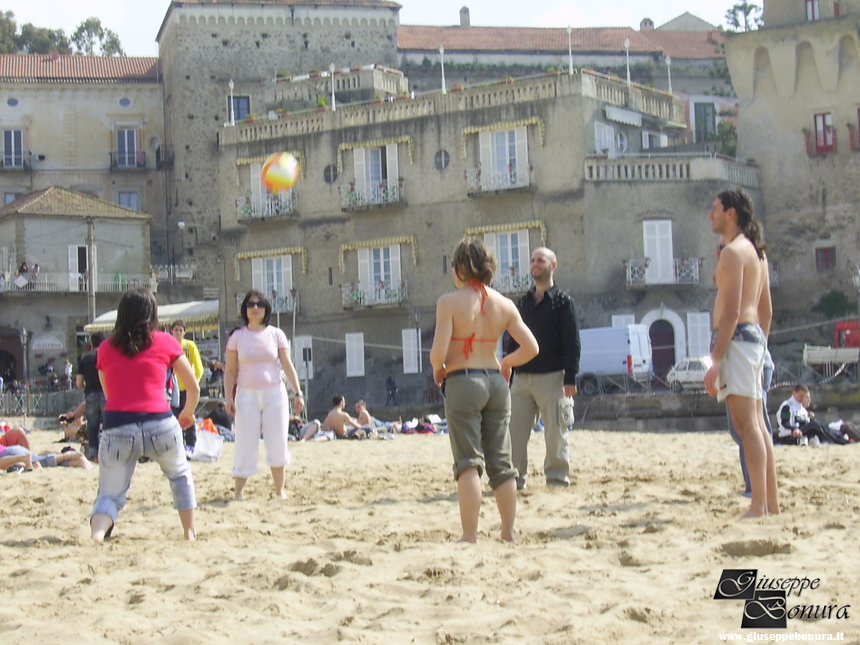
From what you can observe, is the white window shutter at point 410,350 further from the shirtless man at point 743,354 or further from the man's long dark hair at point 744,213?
the shirtless man at point 743,354

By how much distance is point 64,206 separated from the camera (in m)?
47.5

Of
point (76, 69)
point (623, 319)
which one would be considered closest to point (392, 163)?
point (623, 319)

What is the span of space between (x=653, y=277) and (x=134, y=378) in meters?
28.4

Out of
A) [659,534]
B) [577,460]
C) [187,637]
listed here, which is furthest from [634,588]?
[577,460]

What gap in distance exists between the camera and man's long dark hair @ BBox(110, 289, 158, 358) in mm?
7074

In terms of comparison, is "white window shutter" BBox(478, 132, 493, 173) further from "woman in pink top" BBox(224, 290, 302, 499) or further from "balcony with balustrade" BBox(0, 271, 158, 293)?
"woman in pink top" BBox(224, 290, 302, 499)

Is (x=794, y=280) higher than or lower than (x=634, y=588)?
higher

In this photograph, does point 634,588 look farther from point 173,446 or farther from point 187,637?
point 173,446

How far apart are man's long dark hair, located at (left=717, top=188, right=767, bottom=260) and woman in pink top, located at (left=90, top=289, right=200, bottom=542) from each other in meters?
3.47

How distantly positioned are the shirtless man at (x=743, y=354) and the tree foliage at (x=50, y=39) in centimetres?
6255

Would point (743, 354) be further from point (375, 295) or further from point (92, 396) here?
point (375, 295)

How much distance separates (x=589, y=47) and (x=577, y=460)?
43138mm

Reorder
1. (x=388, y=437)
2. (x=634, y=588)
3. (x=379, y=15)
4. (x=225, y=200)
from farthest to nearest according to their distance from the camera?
(x=379, y=15)
(x=225, y=200)
(x=388, y=437)
(x=634, y=588)

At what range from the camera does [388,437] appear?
20938 mm
